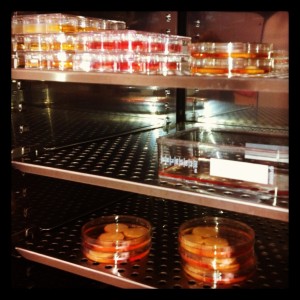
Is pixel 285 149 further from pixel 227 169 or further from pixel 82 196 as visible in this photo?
pixel 82 196

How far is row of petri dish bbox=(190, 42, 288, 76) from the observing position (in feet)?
3.99

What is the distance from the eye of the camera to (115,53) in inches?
53.6

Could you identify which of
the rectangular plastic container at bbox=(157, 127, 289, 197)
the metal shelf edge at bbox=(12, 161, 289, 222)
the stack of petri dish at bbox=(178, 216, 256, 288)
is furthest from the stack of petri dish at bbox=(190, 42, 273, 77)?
the stack of petri dish at bbox=(178, 216, 256, 288)

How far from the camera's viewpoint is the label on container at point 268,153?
1231 mm

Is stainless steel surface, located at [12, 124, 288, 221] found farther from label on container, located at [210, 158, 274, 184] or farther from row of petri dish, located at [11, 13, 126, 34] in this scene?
row of petri dish, located at [11, 13, 126, 34]

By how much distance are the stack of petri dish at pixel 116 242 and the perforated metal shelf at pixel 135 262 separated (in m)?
0.03

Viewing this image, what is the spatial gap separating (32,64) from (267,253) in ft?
3.28

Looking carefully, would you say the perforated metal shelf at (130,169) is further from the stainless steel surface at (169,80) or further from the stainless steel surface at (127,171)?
the stainless steel surface at (169,80)

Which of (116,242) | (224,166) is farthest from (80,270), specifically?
(224,166)

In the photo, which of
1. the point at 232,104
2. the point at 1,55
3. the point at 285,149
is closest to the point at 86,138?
the point at 232,104

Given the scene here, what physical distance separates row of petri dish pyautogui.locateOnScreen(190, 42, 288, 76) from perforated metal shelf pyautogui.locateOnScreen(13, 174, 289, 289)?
602mm

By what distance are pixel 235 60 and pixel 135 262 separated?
0.71m

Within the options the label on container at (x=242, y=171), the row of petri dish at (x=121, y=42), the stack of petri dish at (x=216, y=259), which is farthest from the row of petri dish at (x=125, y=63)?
the stack of petri dish at (x=216, y=259)

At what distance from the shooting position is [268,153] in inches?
50.5
